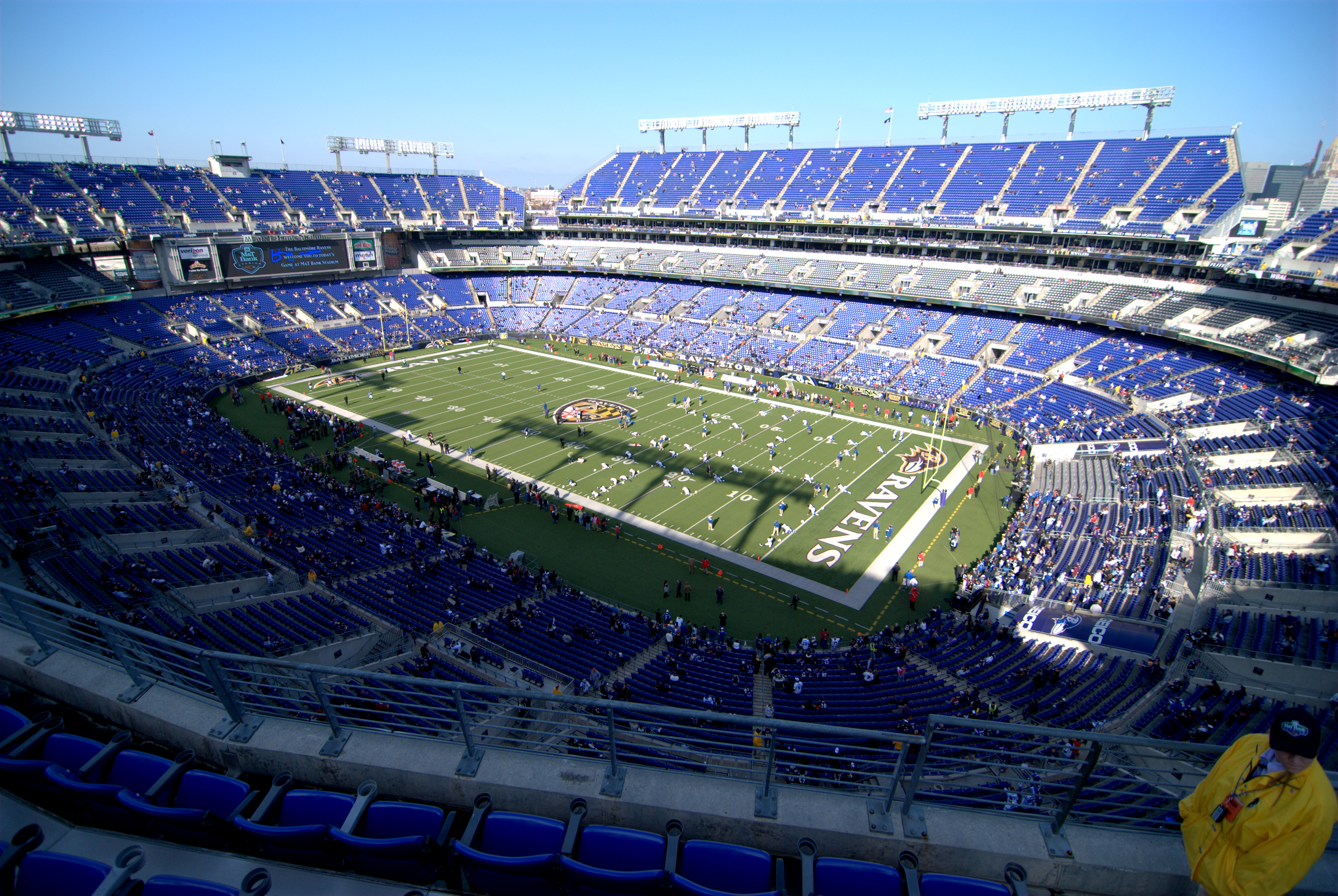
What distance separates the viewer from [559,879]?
3.84 metres

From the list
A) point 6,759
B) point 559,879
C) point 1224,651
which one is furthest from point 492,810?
point 1224,651

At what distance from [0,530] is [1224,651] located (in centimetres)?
3215

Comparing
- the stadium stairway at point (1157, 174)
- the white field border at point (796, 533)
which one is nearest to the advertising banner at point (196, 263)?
the white field border at point (796, 533)

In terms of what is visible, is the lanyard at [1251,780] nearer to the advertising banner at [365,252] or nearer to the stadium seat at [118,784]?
the stadium seat at [118,784]

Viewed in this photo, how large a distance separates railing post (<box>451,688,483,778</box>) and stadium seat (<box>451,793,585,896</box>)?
219 millimetres

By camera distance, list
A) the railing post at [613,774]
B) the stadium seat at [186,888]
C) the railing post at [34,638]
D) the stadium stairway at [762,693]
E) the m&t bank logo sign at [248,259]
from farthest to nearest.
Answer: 1. the m&t bank logo sign at [248,259]
2. the stadium stairway at [762,693]
3. the railing post at [34,638]
4. the railing post at [613,774]
5. the stadium seat at [186,888]

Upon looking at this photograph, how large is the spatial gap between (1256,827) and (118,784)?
6.81 meters

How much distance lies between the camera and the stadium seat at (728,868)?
12.6 ft

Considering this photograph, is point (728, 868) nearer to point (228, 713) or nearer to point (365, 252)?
point (228, 713)

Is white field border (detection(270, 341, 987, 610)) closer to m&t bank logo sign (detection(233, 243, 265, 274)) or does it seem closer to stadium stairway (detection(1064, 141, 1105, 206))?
m&t bank logo sign (detection(233, 243, 265, 274))

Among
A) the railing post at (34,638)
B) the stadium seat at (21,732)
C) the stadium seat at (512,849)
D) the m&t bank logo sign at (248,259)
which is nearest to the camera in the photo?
the stadium seat at (512,849)

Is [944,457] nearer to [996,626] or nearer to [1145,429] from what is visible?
[1145,429]

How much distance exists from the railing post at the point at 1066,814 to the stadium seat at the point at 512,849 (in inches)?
117

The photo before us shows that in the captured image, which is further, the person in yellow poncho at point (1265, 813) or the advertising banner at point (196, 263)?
the advertising banner at point (196, 263)
